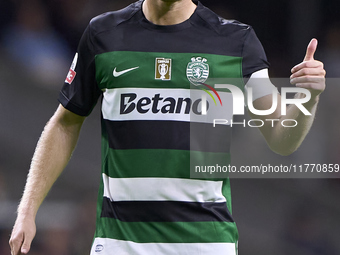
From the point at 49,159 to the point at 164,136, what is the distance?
0.51 meters

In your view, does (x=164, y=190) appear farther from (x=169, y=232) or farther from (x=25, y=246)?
(x=25, y=246)

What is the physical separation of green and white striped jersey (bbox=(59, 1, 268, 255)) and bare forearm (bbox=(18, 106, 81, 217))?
131mm

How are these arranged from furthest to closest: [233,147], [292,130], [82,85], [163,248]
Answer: [233,147]
[82,85]
[292,130]
[163,248]

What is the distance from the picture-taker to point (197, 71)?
2.20 meters

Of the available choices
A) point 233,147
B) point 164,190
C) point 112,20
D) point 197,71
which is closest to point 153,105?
point 197,71

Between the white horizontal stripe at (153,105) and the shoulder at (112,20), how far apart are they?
0.88 ft

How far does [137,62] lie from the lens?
2.21 meters

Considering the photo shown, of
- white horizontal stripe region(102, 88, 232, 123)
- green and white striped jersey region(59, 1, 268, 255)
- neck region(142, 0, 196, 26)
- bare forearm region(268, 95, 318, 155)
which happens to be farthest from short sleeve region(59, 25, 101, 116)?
bare forearm region(268, 95, 318, 155)

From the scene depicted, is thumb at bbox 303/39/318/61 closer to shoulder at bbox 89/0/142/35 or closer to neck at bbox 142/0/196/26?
neck at bbox 142/0/196/26

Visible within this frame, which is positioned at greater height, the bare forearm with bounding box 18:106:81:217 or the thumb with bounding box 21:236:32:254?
the bare forearm with bounding box 18:106:81:217

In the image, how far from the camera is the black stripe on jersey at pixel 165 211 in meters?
2.12

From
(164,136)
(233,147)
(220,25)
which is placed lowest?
(233,147)

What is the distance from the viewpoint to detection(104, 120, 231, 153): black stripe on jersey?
2139mm

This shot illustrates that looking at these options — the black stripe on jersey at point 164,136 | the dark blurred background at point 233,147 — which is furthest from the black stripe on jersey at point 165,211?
the dark blurred background at point 233,147
